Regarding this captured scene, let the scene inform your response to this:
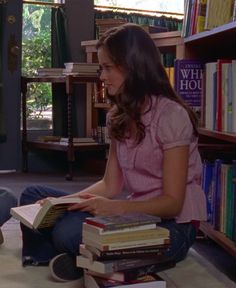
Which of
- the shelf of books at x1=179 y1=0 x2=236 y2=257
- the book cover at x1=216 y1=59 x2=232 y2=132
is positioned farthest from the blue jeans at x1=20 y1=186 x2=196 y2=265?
the book cover at x1=216 y1=59 x2=232 y2=132

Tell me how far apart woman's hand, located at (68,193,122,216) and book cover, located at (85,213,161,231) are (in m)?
0.08

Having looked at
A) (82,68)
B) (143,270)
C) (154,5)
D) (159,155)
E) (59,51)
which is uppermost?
(154,5)

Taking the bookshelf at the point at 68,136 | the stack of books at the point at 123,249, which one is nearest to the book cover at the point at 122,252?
the stack of books at the point at 123,249

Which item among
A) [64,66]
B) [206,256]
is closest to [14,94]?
[64,66]

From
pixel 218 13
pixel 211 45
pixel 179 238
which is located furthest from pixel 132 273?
pixel 211 45

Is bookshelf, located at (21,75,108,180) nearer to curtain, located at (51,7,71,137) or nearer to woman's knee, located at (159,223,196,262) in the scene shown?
curtain, located at (51,7,71,137)

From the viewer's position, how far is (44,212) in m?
1.63

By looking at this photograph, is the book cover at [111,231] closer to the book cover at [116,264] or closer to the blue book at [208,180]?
the book cover at [116,264]

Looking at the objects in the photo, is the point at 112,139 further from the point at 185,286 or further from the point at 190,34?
the point at 190,34

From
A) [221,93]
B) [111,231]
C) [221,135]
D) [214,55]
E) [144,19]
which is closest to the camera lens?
[111,231]

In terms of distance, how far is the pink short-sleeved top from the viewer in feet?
5.43

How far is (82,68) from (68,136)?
476 millimetres

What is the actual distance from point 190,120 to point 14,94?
288 cm

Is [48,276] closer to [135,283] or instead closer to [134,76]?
[135,283]
